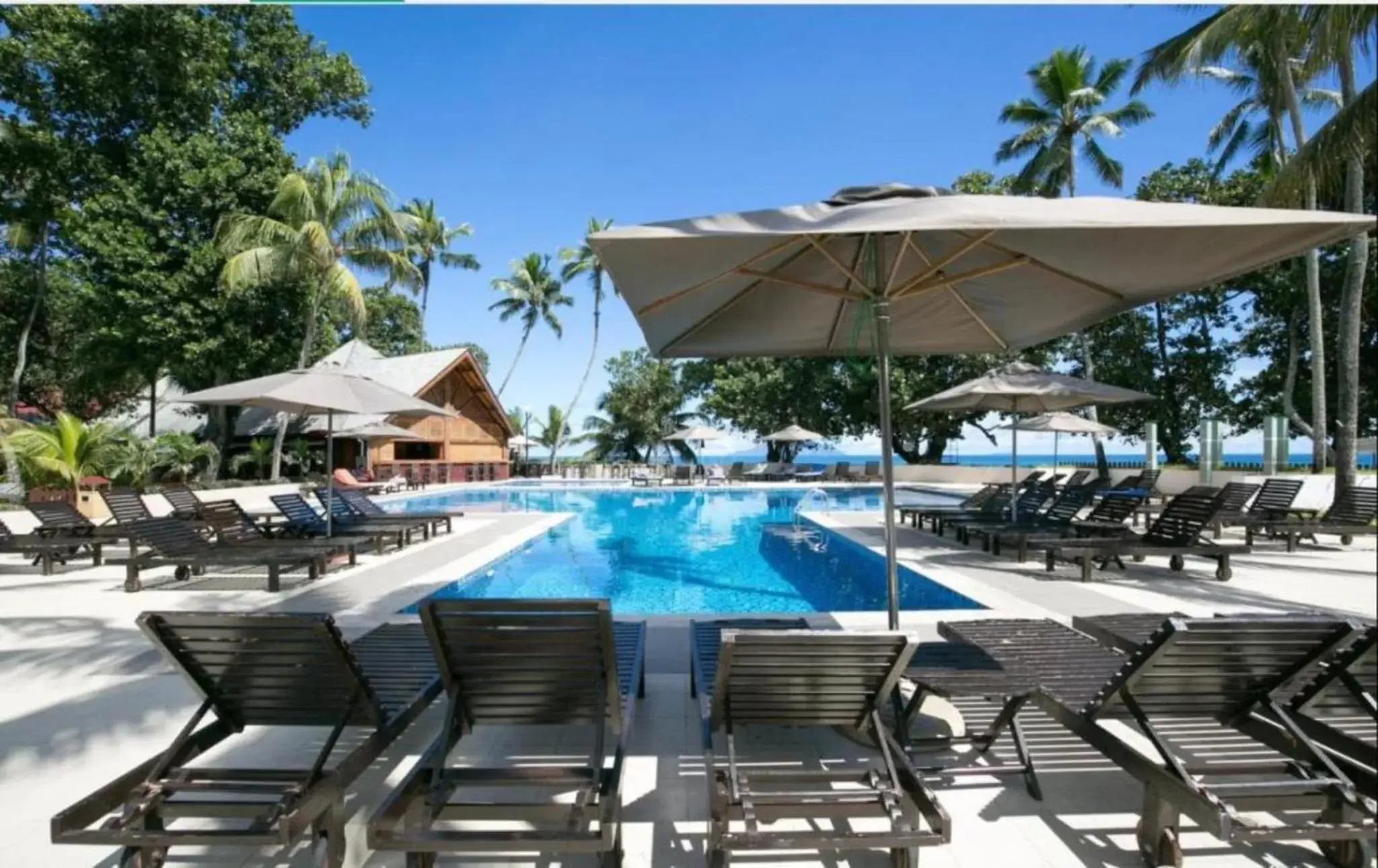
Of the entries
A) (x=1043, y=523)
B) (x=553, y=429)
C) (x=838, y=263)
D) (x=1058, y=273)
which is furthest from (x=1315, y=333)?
(x=553, y=429)

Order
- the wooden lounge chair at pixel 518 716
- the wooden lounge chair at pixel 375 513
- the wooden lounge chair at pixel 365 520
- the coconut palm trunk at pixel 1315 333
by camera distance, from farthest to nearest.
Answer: the coconut palm trunk at pixel 1315 333 < the wooden lounge chair at pixel 375 513 < the wooden lounge chair at pixel 365 520 < the wooden lounge chair at pixel 518 716

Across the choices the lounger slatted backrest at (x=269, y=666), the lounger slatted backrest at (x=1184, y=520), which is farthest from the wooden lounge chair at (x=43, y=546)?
the lounger slatted backrest at (x=1184, y=520)

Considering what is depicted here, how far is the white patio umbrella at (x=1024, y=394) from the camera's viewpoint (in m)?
9.91

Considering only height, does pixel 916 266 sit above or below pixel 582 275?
below

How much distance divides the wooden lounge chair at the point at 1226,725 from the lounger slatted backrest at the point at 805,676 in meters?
0.91

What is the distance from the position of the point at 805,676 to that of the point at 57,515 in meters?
10.9

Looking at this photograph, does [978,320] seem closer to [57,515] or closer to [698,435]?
[57,515]

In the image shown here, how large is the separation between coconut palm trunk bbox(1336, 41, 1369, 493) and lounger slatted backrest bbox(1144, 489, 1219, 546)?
5.22 meters

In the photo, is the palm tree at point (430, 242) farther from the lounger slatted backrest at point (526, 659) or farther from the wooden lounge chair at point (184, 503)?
the lounger slatted backrest at point (526, 659)

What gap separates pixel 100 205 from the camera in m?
19.2

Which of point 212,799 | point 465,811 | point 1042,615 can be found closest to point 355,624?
Answer: point 212,799

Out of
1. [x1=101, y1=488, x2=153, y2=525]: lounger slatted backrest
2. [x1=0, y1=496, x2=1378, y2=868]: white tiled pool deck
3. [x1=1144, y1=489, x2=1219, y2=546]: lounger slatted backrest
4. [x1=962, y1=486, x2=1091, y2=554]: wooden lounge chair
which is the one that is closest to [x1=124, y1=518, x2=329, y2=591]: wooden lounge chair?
[x1=0, y1=496, x2=1378, y2=868]: white tiled pool deck

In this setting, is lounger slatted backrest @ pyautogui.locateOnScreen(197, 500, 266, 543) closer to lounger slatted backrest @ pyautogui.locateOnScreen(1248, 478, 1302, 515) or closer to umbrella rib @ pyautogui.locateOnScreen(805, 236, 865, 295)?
umbrella rib @ pyautogui.locateOnScreen(805, 236, 865, 295)

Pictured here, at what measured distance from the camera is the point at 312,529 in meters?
10.0
